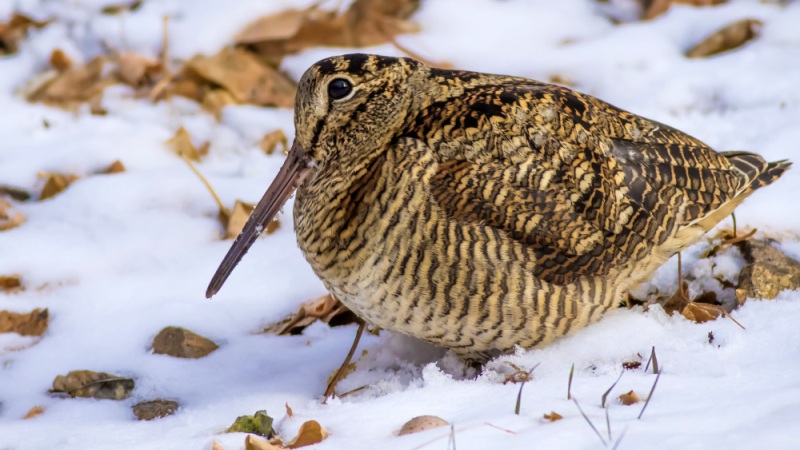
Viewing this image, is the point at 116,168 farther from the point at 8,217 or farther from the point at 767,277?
the point at 767,277

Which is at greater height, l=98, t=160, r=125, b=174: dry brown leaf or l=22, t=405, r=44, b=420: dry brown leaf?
l=98, t=160, r=125, b=174: dry brown leaf

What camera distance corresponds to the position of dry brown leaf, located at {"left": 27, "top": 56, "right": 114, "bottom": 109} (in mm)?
5410

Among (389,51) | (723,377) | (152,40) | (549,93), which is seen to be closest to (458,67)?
(389,51)

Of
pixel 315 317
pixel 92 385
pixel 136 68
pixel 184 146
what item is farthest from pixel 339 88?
pixel 136 68

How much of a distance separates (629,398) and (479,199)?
764mm

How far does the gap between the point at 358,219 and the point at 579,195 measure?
2.22ft

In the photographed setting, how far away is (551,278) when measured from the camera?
3.12 metres

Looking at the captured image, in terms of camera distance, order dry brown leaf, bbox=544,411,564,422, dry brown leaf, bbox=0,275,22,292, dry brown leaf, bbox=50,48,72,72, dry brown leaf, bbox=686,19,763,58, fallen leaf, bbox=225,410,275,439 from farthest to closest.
A: dry brown leaf, bbox=50,48,72,72, dry brown leaf, bbox=686,19,763,58, dry brown leaf, bbox=0,275,22,292, fallen leaf, bbox=225,410,275,439, dry brown leaf, bbox=544,411,564,422

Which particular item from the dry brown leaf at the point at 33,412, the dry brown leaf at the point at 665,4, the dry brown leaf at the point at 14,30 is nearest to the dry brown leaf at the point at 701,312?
the dry brown leaf at the point at 33,412

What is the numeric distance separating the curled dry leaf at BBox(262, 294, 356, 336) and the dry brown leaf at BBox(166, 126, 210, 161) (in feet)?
4.65

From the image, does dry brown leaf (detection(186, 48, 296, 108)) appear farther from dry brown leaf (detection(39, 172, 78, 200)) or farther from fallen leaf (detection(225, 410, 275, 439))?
fallen leaf (detection(225, 410, 275, 439))

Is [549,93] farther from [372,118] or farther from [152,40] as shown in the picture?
[152,40]

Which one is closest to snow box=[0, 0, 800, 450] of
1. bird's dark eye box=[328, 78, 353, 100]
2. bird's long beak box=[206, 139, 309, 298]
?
bird's long beak box=[206, 139, 309, 298]

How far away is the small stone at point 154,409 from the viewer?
321cm
